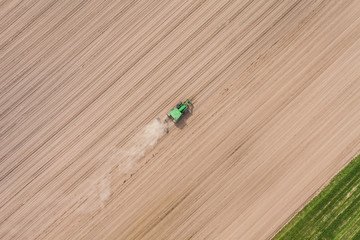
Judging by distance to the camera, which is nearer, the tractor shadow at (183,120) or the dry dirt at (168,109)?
the dry dirt at (168,109)

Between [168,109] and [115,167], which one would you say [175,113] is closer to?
[168,109]

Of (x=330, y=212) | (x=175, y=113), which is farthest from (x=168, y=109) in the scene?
(x=330, y=212)

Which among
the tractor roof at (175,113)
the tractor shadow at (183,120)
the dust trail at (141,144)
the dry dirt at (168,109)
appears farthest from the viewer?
the tractor shadow at (183,120)

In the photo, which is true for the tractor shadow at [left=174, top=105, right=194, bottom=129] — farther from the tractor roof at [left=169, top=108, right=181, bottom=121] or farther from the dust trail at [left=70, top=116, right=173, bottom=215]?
the dust trail at [left=70, top=116, right=173, bottom=215]

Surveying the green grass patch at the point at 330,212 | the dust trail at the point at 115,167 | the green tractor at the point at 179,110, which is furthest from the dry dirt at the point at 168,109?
the green grass patch at the point at 330,212

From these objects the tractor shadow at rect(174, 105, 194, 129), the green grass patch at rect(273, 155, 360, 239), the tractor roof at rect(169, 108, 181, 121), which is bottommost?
the green grass patch at rect(273, 155, 360, 239)

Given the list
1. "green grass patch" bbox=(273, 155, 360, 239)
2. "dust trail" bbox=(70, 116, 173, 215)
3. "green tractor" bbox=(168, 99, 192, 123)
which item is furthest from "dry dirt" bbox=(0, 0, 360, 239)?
"green grass patch" bbox=(273, 155, 360, 239)

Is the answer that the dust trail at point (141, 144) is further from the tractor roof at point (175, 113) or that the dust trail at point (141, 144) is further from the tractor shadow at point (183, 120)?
the tractor roof at point (175, 113)
